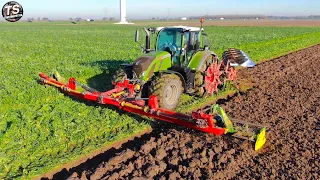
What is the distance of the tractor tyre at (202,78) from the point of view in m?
9.05

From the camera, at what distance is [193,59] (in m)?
8.88

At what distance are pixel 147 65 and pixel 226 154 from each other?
10.2 feet

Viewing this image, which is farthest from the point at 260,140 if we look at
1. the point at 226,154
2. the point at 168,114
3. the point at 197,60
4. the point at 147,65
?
the point at 197,60

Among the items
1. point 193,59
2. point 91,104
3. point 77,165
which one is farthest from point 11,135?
point 193,59

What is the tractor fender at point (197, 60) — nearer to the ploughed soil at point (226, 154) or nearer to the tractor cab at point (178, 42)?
the tractor cab at point (178, 42)

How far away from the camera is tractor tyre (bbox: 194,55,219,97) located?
356 inches

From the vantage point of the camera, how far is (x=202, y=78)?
9.24 meters

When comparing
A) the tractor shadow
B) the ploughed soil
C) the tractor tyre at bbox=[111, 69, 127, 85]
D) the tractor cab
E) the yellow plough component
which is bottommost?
the ploughed soil

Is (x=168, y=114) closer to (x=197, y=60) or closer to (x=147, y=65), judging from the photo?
(x=147, y=65)

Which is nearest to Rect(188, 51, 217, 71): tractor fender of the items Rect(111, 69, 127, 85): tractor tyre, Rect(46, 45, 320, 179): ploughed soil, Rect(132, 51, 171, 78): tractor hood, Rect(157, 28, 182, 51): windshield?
Rect(157, 28, 182, 51): windshield

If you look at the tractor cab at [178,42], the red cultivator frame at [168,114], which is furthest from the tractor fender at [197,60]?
the red cultivator frame at [168,114]

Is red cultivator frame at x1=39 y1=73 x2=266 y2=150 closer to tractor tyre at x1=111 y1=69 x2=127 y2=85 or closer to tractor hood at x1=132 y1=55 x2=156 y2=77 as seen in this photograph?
tractor tyre at x1=111 y1=69 x2=127 y2=85

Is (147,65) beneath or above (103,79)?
above

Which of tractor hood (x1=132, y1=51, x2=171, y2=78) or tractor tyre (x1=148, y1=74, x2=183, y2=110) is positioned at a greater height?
tractor hood (x1=132, y1=51, x2=171, y2=78)
